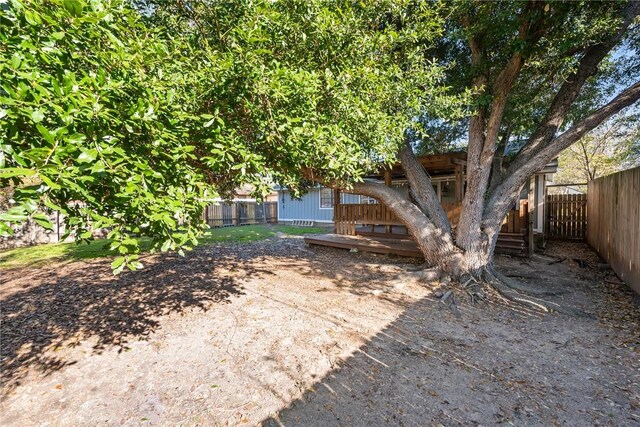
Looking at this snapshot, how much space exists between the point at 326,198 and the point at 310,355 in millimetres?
13383

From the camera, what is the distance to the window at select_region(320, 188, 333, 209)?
16.1 metres

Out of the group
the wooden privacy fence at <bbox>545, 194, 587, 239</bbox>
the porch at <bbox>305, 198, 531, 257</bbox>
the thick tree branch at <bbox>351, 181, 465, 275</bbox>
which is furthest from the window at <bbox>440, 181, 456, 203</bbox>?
the thick tree branch at <bbox>351, 181, 465, 275</bbox>

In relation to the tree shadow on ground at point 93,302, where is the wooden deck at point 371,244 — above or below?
above

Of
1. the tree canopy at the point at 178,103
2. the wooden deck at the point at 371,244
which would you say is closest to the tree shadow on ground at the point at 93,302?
the tree canopy at the point at 178,103

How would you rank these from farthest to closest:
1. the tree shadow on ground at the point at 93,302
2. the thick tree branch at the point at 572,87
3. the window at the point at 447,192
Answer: the window at the point at 447,192 → the thick tree branch at the point at 572,87 → the tree shadow on ground at the point at 93,302

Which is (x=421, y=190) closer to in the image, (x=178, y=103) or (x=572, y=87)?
(x=572, y=87)

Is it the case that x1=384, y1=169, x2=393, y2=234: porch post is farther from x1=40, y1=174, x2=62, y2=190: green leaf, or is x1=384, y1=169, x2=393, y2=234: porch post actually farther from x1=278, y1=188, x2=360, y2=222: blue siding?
x1=40, y1=174, x2=62, y2=190: green leaf

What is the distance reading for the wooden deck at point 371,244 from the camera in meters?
7.39

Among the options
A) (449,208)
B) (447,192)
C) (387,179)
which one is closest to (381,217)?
(387,179)

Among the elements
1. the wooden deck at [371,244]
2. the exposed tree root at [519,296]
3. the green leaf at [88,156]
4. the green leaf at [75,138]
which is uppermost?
the green leaf at [75,138]

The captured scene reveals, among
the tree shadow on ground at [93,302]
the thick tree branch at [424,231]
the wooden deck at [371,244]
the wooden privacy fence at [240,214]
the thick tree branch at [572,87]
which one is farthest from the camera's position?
the wooden privacy fence at [240,214]

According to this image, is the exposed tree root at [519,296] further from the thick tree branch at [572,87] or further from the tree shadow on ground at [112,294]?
the thick tree branch at [572,87]

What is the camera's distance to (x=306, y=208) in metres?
17.4

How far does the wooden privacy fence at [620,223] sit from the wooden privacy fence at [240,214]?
1429cm
